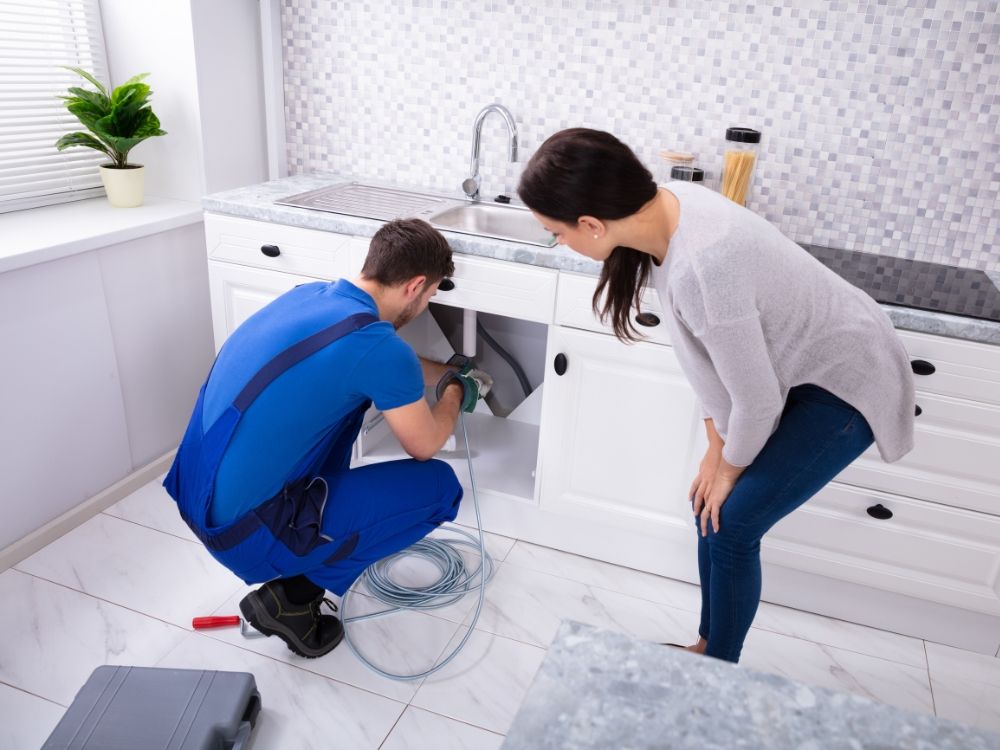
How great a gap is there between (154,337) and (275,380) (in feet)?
3.82

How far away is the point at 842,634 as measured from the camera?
217cm

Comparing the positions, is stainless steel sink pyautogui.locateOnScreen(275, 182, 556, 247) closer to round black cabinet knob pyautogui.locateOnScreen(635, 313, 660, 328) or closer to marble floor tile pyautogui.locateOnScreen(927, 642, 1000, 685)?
round black cabinet knob pyautogui.locateOnScreen(635, 313, 660, 328)

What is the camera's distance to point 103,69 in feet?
8.62

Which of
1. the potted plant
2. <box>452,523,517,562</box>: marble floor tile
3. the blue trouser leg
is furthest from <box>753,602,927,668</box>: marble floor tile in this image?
the potted plant

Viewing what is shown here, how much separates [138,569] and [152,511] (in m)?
0.30

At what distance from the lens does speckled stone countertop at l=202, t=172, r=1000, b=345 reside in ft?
5.95

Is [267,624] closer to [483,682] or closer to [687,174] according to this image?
[483,682]

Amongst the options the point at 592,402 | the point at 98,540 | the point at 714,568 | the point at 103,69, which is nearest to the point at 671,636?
the point at 714,568

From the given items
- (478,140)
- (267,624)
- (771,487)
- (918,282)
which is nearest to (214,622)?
(267,624)

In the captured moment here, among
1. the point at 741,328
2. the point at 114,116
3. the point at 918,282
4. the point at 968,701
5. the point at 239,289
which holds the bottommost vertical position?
the point at 968,701

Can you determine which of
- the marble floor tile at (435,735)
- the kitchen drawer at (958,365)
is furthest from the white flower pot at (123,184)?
the kitchen drawer at (958,365)

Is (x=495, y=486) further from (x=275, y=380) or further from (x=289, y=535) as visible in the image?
(x=275, y=380)

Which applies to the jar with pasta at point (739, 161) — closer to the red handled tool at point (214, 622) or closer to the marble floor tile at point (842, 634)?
the marble floor tile at point (842, 634)

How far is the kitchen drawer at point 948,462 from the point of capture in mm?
1875
